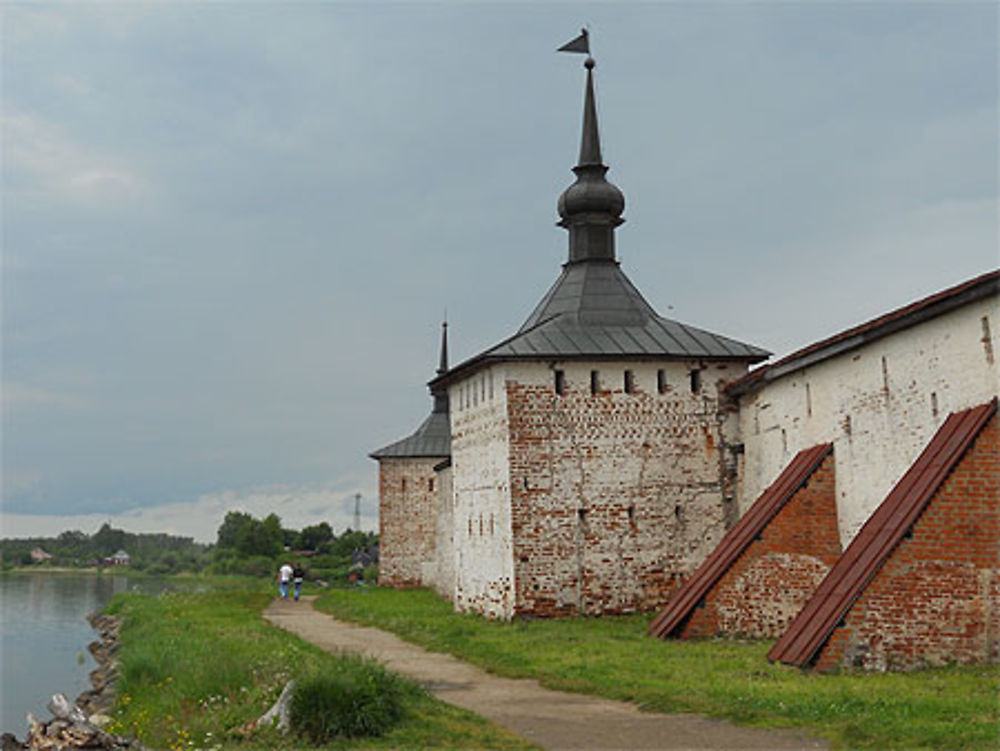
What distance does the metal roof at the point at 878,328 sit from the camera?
485 inches

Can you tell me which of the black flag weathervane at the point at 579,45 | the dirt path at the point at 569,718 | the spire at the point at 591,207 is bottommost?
the dirt path at the point at 569,718

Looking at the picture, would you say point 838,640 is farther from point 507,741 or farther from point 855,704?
point 507,741

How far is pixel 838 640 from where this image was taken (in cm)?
1155

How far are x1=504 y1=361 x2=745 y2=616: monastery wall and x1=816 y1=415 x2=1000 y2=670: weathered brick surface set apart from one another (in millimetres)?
8116

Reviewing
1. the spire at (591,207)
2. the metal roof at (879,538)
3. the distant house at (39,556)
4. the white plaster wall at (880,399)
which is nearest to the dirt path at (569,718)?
the metal roof at (879,538)

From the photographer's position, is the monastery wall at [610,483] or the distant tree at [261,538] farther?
→ the distant tree at [261,538]

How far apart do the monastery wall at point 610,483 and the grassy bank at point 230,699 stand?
4865 mm

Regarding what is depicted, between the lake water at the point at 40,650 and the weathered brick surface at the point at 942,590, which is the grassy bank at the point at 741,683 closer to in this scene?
the weathered brick surface at the point at 942,590

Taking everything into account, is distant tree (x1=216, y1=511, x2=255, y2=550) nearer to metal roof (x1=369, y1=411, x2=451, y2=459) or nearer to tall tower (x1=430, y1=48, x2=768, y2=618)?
metal roof (x1=369, y1=411, x2=451, y2=459)

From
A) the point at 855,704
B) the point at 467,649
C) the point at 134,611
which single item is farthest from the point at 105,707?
the point at 134,611

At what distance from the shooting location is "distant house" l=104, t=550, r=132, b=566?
85256mm

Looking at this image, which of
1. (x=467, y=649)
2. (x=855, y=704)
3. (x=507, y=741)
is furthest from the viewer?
(x=467, y=649)

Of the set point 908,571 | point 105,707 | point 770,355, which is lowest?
point 105,707

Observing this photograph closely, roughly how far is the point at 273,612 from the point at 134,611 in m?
4.48
